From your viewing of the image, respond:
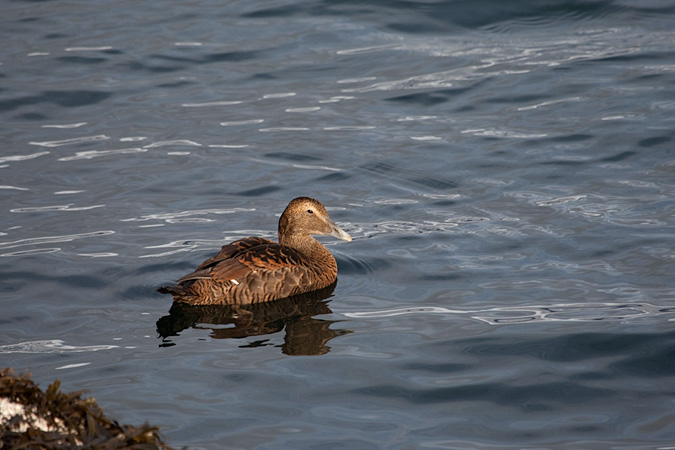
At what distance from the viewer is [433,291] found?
764 cm

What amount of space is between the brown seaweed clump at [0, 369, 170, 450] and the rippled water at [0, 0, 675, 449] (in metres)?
1.42

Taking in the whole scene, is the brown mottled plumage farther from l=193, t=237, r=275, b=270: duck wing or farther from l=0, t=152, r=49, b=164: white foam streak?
l=0, t=152, r=49, b=164: white foam streak

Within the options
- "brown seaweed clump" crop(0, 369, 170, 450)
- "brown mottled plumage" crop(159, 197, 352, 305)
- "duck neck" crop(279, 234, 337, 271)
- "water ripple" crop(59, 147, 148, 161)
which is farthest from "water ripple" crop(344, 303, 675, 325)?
"water ripple" crop(59, 147, 148, 161)

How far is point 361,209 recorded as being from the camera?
968 centimetres

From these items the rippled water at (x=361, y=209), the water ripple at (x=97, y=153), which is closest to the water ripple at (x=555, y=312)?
the rippled water at (x=361, y=209)

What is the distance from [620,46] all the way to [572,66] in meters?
1.23

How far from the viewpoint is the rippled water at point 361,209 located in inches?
226

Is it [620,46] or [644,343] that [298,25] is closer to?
[620,46]

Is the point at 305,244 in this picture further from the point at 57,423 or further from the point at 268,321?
the point at 57,423

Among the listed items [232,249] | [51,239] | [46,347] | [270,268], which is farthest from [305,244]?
[46,347]

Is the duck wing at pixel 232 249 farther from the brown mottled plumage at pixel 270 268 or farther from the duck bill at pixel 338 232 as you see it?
the duck bill at pixel 338 232

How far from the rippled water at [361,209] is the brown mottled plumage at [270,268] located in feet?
0.67

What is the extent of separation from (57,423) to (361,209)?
20.3 feet

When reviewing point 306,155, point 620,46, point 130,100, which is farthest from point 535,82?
point 130,100
